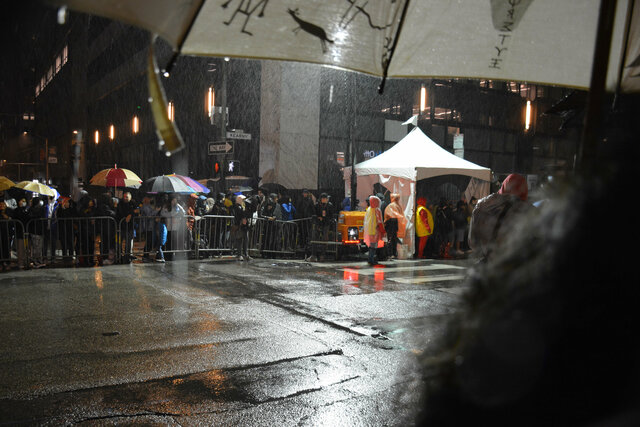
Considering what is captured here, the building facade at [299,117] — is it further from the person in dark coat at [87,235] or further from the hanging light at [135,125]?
the person in dark coat at [87,235]

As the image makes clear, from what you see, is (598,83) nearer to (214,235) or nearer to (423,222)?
(214,235)

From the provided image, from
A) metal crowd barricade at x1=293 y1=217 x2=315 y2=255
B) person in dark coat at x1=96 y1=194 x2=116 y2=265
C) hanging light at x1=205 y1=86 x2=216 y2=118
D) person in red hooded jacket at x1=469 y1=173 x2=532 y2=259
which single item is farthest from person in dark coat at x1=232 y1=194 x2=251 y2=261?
person in red hooded jacket at x1=469 y1=173 x2=532 y2=259

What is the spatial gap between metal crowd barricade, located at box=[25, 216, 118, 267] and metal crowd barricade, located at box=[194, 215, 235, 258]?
95.3 inches

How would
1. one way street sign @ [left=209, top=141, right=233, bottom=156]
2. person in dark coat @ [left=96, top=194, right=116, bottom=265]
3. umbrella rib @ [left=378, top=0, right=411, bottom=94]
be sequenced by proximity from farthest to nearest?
one way street sign @ [left=209, top=141, right=233, bottom=156] → person in dark coat @ [left=96, top=194, right=116, bottom=265] → umbrella rib @ [left=378, top=0, right=411, bottom=94]

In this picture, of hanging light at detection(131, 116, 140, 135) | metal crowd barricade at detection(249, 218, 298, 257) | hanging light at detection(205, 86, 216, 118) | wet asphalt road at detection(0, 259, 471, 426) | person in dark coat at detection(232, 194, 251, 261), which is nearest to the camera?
wet asphalt road at detection(0, 259, 471, 426)

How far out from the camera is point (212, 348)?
6.21m

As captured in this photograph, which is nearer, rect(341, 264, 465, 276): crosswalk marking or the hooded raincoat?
rect(341, 264, 465, 276): crosswalk marking

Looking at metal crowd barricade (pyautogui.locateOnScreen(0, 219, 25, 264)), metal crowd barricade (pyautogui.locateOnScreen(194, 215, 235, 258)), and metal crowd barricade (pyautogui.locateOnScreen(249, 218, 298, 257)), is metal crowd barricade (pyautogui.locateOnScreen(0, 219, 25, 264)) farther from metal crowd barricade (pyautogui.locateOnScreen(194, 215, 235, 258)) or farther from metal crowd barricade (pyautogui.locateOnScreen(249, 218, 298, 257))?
metal crowd barricade (pyautogui.locateOnScreen(249, 218, 298, 257))

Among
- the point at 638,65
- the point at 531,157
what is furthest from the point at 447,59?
the point at 531,157

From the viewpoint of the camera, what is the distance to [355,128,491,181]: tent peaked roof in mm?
16156

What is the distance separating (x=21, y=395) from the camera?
4.66 meters

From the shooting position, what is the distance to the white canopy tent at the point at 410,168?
16.2m

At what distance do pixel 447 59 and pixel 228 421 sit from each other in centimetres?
327

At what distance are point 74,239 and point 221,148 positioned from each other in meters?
5.34
